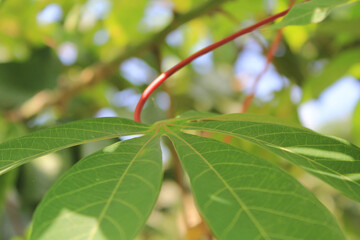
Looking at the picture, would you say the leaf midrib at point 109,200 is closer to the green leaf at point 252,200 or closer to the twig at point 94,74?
the green leaf at point 252,200

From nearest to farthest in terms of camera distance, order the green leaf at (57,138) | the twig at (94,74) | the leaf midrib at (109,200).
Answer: the leaf midrib at (109,200), the green leaf at (57,138), the twig at (94,74)

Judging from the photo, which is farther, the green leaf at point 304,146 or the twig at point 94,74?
the twig at point 94,74

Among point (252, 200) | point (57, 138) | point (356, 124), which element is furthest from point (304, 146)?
point (356, 124)

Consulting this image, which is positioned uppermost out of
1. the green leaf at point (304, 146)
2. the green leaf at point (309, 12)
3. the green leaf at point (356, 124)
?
the green leaf at point (356, 124)

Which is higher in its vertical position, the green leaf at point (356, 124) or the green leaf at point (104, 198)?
the green leaf at point (356, 124)

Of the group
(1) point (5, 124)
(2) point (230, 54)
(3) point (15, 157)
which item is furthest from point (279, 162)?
(3) point (15, 157)

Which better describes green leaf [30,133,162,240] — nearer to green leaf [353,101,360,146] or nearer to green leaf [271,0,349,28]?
green leaf [271,0,349,28]

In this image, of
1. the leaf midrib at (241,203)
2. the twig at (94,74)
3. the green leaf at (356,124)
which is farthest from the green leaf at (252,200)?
the twig at (94,74)

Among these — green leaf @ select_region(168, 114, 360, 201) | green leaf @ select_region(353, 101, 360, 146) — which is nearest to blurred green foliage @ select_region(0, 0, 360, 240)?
green leaf @ select_region(353, 101, 360, 146)

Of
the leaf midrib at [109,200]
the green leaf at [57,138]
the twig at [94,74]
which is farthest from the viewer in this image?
the twig at [94,74]
